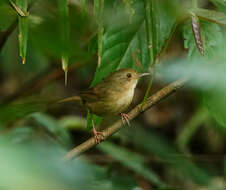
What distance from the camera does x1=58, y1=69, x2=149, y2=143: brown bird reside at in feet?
9.55

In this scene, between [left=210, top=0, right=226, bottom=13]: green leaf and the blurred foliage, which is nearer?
the blurred foliage

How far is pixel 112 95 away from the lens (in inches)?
121

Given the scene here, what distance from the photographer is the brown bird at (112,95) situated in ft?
9.55

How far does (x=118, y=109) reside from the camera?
293cm

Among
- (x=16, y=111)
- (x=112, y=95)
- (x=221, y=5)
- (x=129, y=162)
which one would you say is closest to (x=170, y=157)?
(x=129, y=162)

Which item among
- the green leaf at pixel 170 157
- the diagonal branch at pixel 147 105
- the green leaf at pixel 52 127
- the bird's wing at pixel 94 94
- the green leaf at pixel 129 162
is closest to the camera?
the diagonal branch at pixel 147 105

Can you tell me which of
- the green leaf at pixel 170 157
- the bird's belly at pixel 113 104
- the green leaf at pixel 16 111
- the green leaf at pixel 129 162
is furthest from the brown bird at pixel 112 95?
the green leaf at pixel 16 111

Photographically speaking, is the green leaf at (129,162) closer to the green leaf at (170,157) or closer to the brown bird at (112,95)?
the green leaf at (170,157)

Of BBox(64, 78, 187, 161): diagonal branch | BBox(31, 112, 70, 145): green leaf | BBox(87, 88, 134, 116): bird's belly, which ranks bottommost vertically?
BBox(31, 112, 70, 145): green leaf

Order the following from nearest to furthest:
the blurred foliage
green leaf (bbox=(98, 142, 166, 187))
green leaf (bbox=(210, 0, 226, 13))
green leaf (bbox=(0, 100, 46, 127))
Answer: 1. the blurred foliage
2. green leaf (bbox=(0, 100, 46, 127))
3. green leaf (bbox=(210, 0, 226, 13))
4. green leaf (bbox=(98, 142, 166, 187))

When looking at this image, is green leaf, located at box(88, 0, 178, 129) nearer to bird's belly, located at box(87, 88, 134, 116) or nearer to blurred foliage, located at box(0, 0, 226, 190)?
blurred foliage, located at box(0, 0, 226, 190)

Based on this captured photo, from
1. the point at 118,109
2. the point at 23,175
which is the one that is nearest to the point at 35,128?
the point at 118,109

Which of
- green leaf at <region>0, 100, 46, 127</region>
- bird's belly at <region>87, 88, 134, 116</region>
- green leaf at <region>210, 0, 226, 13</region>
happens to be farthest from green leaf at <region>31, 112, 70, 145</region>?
green leaf at <region>0, 100, 46, 127</region>

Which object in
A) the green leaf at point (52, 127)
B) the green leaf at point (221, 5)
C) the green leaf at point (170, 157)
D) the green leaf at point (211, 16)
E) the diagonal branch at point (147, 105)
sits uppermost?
the green leaf at point (221, 5)
